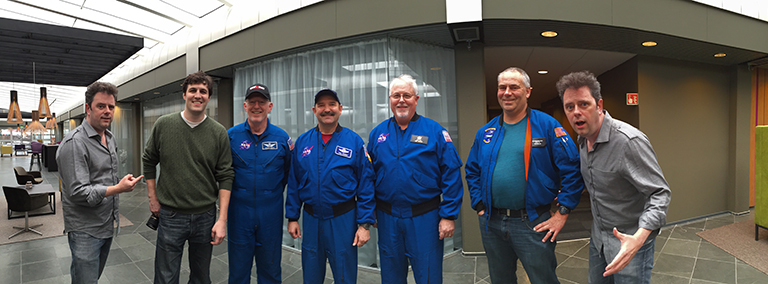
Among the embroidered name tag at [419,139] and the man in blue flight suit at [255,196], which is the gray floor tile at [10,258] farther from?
the embroidered name tag at [419,139]

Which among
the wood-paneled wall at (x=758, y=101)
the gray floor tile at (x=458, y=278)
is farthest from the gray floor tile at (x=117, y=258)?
the wood-paneled wall at (x=758, y=101)

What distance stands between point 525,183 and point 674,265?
3029 millimetres

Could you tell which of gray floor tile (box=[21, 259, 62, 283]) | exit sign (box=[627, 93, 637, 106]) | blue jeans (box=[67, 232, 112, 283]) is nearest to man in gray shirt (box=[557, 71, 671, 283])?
blue jeans (box=[67, 232, 112, 283])

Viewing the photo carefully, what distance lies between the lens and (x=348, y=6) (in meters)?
3.44

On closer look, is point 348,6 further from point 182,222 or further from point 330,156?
point 182,222

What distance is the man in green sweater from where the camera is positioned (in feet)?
6.40

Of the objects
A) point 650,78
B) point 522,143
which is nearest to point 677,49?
point 650,78

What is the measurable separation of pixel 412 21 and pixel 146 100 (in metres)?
9.28

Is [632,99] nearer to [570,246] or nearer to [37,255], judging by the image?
[570,246]

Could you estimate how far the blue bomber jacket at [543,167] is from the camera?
69.4 inches

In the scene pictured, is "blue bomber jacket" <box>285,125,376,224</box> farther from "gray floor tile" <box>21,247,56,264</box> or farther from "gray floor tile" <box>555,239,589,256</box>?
"gray floor tile" <box>21,247,56,264</box>

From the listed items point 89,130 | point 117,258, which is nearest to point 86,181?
point 89,130

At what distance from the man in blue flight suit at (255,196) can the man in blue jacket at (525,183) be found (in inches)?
54.9

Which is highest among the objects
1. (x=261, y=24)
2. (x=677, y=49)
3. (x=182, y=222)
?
(x=261, y=24)
